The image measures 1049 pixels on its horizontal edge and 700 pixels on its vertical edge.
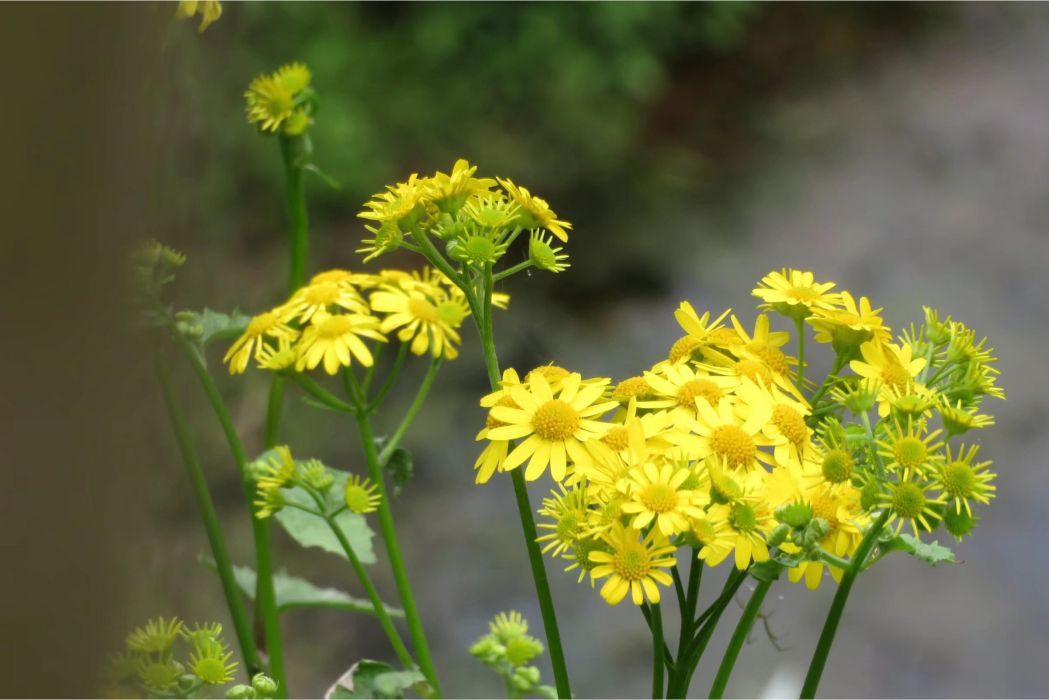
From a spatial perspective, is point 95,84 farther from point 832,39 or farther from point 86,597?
point 832,39

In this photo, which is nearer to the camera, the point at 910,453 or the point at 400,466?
the point at 910,453

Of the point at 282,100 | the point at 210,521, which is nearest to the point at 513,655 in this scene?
the point at 210,521

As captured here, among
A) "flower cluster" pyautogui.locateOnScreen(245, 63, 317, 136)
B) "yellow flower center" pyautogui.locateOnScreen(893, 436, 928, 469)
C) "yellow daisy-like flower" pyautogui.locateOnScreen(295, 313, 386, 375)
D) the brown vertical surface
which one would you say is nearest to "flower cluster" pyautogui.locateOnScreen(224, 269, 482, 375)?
"yellow daisy-like flower" pyautogui.locateOnScreen(295, 313, 386, 375)

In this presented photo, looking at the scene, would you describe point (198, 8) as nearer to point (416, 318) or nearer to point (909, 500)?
point (416, 318)

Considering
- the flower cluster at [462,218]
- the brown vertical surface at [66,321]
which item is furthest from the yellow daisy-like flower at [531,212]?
the brown vertical surface at [66,321]

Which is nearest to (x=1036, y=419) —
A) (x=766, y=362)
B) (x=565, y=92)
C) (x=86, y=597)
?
(x=565, y=92)

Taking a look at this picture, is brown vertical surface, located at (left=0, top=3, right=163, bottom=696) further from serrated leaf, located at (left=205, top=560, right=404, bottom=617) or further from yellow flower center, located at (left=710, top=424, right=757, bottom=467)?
serrated leaf, located at (left=205, top=560, right=404, bottom=617)

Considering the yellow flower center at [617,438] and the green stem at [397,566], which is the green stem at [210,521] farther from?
the yellow flower center at [617,438]
